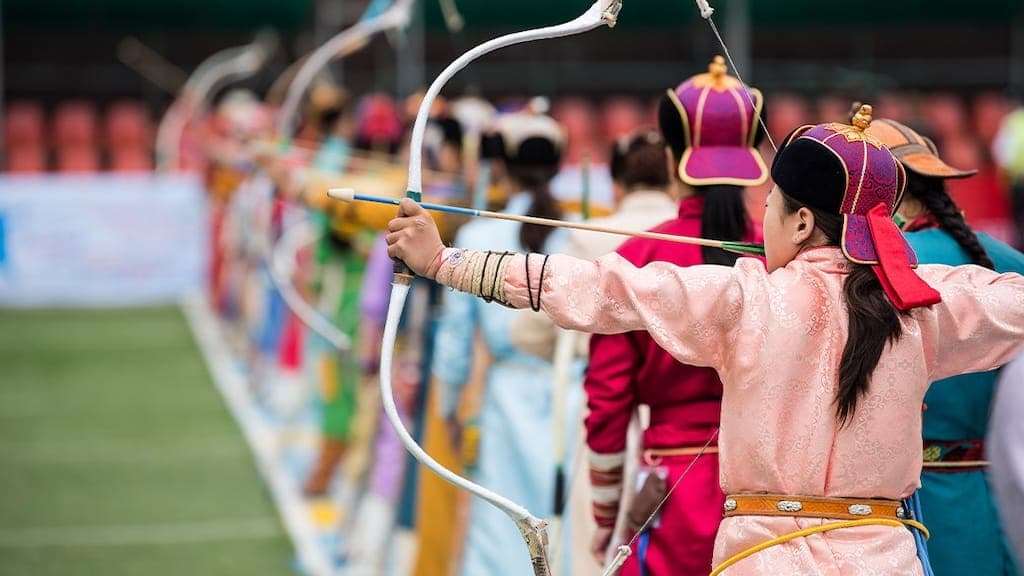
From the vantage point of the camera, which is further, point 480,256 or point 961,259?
point 961,259

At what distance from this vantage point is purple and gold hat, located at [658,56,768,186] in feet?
8.74

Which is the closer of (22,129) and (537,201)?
(537,201)

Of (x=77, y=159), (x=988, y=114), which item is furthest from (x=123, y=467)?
(x=988, y=114)

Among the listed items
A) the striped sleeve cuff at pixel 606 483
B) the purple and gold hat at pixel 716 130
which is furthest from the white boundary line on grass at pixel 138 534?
the purple and gold hat at pixel 716 130

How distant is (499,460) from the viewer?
3805 mm

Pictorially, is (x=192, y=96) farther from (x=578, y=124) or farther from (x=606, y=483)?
(x=606, y=483)

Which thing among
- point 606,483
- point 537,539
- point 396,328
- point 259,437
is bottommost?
point 259,437

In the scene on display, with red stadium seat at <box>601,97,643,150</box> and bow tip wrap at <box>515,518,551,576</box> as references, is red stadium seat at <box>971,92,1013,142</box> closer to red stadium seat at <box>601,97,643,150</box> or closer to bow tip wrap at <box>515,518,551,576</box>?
red stadium seat at <box>601,97,643,150</box>

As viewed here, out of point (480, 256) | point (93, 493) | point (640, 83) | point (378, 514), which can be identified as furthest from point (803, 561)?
point (640, 83)

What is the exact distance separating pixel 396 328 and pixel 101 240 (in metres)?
10.4

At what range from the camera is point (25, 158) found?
15117mm

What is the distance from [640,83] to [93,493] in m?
10.2

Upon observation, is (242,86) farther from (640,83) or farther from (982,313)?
(982,313)

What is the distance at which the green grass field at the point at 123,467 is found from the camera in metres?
5.36
